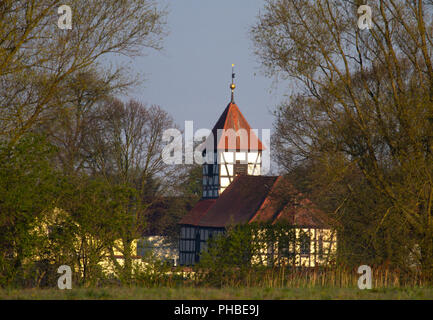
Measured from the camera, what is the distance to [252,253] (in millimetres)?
17594

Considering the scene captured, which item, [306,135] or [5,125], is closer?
[5,125]

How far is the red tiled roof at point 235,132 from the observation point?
56.1 m

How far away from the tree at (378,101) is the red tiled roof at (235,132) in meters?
38.1

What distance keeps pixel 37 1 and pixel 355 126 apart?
7623 millimetres

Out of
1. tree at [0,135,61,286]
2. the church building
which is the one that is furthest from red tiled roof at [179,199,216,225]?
tree at [0,135,61,286]

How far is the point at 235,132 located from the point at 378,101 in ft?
133

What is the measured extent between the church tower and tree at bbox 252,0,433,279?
37185 mm

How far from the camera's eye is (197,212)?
170 ft

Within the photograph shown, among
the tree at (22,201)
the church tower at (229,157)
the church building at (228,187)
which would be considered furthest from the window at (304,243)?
the church tower at (229,157)

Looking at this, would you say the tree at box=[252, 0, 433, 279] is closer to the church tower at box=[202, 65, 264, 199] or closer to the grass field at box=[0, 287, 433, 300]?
A: the grass field at box=[0, 287, 433, 300]

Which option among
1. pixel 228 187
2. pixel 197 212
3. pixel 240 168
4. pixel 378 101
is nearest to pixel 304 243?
pixel 378 101
